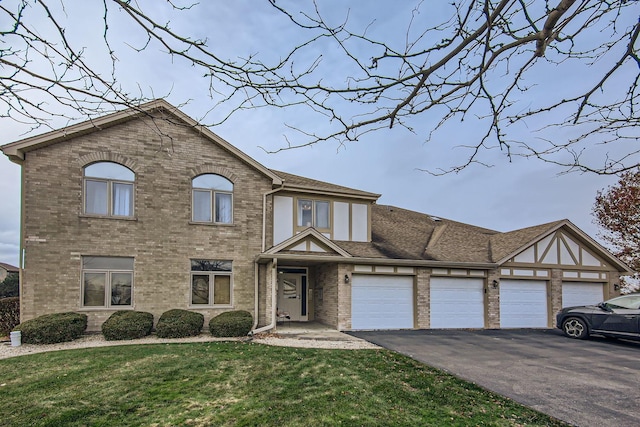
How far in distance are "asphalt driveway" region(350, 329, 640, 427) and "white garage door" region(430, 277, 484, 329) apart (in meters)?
0.88

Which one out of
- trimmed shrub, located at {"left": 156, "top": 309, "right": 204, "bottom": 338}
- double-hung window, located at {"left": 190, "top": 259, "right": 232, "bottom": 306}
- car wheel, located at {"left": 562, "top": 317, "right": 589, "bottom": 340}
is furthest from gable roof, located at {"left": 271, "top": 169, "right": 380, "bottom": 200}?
car wheel, located at {"left": 562, "top": 317, "right": 589, "bottom": 340}

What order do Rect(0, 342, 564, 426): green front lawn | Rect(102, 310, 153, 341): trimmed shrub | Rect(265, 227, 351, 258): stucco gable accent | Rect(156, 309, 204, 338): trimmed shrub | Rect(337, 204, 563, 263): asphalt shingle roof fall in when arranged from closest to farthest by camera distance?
Rect(0, 342, 564, 426): green front lawn, Rect(102, 310, 153, 341): trimmed shrub, Rect(156, 309, 204, 338): trimmed shrub, Rect(265, 227, 351, 258): stucco gable accent, Rect(337, 204, 563, 263): asphalt shingle roof

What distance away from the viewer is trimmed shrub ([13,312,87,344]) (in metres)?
11.0

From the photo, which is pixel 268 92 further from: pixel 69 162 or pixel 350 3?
pixel 69 162

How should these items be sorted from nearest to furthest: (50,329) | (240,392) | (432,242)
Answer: (240,392) < (50,329) < (432,242)

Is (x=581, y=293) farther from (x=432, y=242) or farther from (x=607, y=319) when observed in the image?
(x=432, y=242)

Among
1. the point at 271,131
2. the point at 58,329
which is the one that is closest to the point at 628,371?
the point at 271,131

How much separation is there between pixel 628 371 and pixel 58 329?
14525mm

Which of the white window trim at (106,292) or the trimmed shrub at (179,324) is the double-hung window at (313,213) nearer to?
the trimmed shrub at (179,324)

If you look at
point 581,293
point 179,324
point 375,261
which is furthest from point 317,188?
point 581,293

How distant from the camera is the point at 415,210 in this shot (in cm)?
2386

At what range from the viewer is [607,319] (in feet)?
41.5

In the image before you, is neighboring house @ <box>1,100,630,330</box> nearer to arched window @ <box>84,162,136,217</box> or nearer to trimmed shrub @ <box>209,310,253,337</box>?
arched window @ <box>84,162,136,217</box>

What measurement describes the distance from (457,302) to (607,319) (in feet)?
15.9
